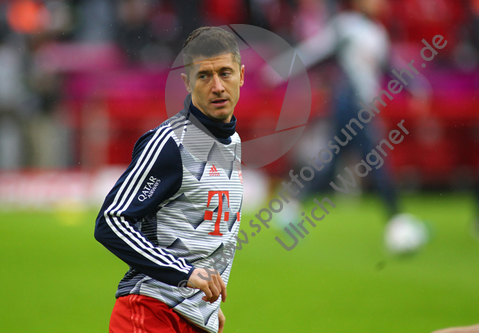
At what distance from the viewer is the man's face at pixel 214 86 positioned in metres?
2.40

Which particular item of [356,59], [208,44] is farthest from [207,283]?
[356,59]

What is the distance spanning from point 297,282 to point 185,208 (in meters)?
3.43

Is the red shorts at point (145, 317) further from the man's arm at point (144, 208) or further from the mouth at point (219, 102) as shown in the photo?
the mouth at point (219, 102)

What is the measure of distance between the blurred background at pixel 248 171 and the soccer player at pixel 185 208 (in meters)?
2.10

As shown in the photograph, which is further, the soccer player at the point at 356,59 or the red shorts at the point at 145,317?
the soccer player at the point at 356,59

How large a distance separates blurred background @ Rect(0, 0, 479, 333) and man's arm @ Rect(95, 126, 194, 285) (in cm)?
234

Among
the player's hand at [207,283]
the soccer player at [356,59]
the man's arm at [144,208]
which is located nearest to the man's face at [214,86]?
the man's arm at [144,208]

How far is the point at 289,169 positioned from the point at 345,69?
4061 millimetres

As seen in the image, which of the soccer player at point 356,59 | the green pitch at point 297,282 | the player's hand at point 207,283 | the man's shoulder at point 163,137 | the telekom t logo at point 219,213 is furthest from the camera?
the soccer player at point 356,59

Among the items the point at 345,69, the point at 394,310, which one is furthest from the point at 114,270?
the point at 345,69

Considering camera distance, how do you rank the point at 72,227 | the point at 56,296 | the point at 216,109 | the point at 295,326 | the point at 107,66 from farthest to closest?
the point at 107,66 → the point at 72,227 → the point at 56,296 → the point at 295,326 → the point at 216,109

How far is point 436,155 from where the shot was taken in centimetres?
1110

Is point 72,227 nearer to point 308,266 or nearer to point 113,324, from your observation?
point 308,266

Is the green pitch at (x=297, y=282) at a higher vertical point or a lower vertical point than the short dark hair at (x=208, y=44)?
lower
